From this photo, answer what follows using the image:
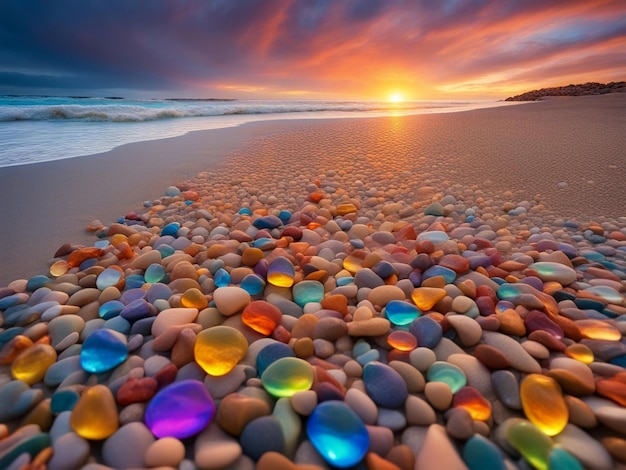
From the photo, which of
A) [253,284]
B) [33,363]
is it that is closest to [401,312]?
[253,284]

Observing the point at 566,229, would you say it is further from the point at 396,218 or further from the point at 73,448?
the point at 73,448

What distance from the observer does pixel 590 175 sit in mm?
2242

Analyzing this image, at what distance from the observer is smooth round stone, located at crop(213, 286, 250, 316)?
110 cm

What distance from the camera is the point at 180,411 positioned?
744 millimetres

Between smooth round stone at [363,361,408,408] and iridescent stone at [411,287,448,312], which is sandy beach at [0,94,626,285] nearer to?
iridescent stone at [411,287,448,312]

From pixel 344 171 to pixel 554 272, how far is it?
69.5 inches

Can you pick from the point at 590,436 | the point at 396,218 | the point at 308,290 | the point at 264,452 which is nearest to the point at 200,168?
the point at 396,218

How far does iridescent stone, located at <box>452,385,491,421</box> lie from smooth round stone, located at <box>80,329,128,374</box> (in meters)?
0.90

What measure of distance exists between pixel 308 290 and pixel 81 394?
2.36 feet

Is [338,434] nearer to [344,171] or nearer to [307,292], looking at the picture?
[307,292]

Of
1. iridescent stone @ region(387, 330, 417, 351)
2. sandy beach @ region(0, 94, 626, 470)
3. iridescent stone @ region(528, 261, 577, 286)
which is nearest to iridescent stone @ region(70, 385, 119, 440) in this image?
sandy beach @ region(0, 94, 626, 470)

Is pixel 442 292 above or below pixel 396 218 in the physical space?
above

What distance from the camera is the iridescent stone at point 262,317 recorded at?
3.39 feet

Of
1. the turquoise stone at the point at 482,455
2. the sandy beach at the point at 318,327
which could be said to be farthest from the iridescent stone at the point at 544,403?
the turquoise stone at the point at 482,455
